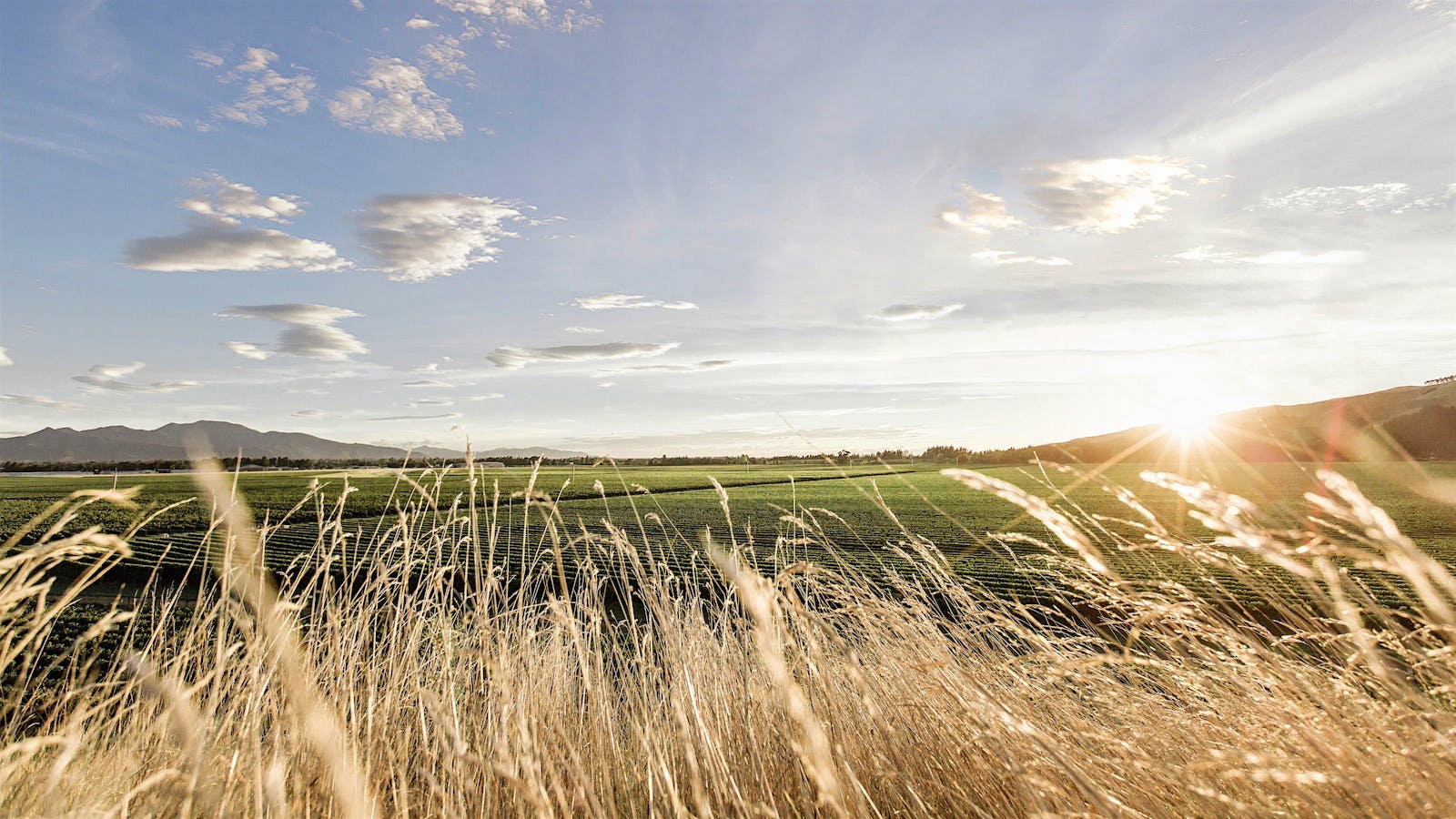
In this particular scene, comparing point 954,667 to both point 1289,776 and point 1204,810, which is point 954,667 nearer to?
point 1204,810

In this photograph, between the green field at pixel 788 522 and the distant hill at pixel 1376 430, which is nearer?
the green field at pixel 788 522

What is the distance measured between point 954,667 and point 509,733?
1599 mm

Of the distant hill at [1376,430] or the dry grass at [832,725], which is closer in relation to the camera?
the dry grass at [832,725]

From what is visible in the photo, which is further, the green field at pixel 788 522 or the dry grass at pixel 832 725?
the green field at pixel 788 522

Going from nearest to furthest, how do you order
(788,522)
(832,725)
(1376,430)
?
(832,725) → (788,522) → (1376,430)

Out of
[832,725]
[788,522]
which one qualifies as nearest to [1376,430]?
[788,522]

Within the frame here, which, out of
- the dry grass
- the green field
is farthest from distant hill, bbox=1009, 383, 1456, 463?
the dry grass

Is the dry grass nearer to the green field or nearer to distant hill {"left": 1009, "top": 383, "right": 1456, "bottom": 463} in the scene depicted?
the green field

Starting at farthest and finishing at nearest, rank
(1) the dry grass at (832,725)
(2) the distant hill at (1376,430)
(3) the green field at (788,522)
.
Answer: (2) the distant hill at (1376,430)
(3) the green field at (788,522)
(1) the dry grass at (832,725)

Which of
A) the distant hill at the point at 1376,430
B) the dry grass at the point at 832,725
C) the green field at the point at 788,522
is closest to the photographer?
the dry grass at the point at 832,725

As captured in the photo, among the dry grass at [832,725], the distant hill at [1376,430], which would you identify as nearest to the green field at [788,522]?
the dry grass at [832,725]

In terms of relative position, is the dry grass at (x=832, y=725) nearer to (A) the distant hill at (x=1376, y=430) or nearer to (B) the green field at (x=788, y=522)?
(B) the green field at (x=788, y=522)

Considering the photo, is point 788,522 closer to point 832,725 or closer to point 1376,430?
Result: point 832,725

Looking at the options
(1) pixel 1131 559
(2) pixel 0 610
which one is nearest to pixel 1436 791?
(2) pixel 0 610
